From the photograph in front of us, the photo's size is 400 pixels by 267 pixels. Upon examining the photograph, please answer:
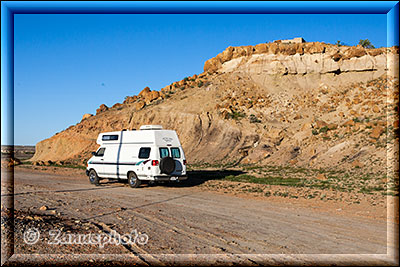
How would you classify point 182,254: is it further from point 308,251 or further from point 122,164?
point 122,164

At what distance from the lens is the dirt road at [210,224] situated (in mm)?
7363

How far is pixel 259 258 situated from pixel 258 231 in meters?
2.32

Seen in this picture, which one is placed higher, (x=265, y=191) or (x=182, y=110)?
(x=182, y=110)

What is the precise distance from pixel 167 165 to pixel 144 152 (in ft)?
4.33

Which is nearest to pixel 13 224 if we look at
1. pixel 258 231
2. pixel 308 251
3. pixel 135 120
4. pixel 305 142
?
pixel 258 231

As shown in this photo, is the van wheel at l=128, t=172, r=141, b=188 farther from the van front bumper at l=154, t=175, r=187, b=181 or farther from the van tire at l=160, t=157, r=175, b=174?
the van tire at l=160, t=157, r=175, b=174

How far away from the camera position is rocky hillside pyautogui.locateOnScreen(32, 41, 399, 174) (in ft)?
115

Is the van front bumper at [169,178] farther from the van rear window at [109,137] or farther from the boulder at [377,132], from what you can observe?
the boulder at [377,132]

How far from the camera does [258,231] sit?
29.5 ft

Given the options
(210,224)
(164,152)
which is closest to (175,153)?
(164,152)

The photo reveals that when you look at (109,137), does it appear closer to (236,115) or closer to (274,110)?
(236,115)

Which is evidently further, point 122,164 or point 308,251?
point 122,164

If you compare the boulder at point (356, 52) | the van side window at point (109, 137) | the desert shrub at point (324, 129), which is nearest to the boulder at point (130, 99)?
the boulder at point (356, 52)

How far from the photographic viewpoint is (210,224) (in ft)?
32.1
